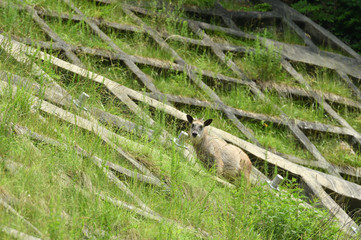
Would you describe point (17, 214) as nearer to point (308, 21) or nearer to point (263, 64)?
point (263, 64)

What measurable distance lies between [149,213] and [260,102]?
4987mm

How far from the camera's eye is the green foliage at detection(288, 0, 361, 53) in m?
13.2

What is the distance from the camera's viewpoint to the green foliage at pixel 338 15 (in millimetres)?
13227

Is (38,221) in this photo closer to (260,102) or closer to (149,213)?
(149,213)

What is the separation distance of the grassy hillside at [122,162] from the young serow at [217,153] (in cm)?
42

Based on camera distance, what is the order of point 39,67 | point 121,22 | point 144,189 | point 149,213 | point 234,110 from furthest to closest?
point 121,22 → point 234,110 → point 39,67 → point 144,189 → point 149,213

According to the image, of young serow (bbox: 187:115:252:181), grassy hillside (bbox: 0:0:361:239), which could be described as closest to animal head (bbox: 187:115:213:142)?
young serow (bbox: 187:115:252:181)

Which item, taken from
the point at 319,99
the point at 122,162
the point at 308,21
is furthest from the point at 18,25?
the point at 308,21

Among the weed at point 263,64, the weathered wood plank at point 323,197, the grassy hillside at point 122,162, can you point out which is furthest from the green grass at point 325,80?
the weathered wood plank at point 323,197

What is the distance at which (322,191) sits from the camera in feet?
26.4

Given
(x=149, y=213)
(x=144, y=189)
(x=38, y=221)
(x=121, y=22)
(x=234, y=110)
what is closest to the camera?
(x=38, y=221)

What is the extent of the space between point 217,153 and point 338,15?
734cm

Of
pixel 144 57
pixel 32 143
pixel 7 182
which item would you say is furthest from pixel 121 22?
pixel 7 182

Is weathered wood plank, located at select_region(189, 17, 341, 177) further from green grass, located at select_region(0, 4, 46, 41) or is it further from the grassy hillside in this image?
green grass, located at select_region(0, 4, 46, 41)
